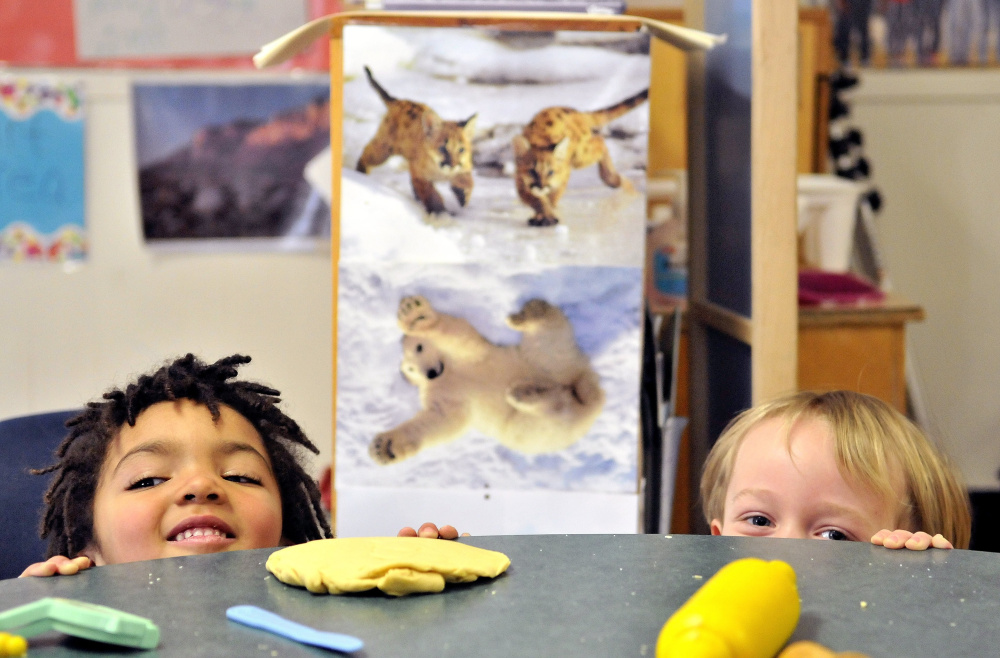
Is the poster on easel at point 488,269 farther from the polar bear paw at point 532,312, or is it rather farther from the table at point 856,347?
the table at point 856,347

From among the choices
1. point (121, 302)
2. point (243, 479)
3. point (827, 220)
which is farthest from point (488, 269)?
point (121, 302)

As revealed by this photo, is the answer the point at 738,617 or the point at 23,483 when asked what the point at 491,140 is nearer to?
the point at 23,483

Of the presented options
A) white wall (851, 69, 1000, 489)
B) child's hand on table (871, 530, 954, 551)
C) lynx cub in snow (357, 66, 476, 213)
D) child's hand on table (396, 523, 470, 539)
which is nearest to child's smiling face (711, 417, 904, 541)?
child's hand on table (871, 530, 954, 551)

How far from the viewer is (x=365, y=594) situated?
0.59 meters

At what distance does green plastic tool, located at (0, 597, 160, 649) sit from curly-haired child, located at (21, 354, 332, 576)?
0.48 meters

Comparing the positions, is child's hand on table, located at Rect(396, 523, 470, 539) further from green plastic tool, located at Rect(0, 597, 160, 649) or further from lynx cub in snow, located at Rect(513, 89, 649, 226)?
lynx cub in snow, located at Rect(513, 89, 649, 226)

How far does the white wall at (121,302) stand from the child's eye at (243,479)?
1545 millimetres

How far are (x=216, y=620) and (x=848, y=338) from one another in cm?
152

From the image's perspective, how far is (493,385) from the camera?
139 centimetres

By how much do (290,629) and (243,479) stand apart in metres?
0.57

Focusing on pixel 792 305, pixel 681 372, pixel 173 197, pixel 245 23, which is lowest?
pixel 681 372

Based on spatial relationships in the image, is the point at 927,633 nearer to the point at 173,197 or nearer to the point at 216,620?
the point at 216,620

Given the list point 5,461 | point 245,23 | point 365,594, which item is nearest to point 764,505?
point 365,594

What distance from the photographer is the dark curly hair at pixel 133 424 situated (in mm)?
1125
